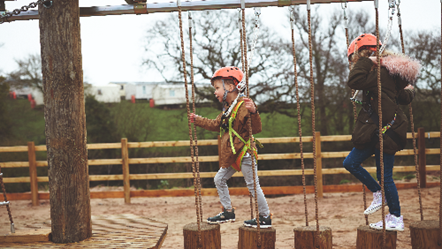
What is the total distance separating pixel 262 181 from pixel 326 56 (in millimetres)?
3799

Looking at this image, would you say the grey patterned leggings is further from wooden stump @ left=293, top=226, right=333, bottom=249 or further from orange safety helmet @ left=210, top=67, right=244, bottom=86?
orange safety helmet @ left=210, top=67, right=244, bottom=86

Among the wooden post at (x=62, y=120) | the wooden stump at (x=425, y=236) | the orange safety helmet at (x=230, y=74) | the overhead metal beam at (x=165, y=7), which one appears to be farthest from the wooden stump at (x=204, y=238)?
the overhead metal beam at (x=165, y=7)

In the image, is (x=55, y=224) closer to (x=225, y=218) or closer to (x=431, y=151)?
(x=225, y=218)

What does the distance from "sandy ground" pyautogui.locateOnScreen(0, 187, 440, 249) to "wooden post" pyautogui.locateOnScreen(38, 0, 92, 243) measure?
2.09 meters

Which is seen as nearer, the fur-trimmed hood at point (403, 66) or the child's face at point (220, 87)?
the fur-trimmed hood at point (403, 66)

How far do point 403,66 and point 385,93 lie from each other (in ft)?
0.68

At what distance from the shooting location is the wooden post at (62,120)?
2.58m

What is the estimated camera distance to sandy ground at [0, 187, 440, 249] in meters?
4.79

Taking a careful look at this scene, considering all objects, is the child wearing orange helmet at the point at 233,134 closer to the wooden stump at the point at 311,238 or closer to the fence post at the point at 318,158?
the wooden stump at the point at 311,238

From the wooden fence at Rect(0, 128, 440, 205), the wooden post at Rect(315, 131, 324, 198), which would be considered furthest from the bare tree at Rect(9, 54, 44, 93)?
the wooden post at Rect(315, 131, 324, 198)

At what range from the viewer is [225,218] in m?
2.80

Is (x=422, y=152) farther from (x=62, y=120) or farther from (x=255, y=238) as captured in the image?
(x=62, y=120)

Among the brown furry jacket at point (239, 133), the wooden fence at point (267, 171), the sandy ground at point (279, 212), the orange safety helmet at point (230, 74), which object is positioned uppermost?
the orange safety helmet at point (230, 74)

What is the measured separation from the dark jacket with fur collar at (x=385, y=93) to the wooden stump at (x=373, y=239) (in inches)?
21.0
